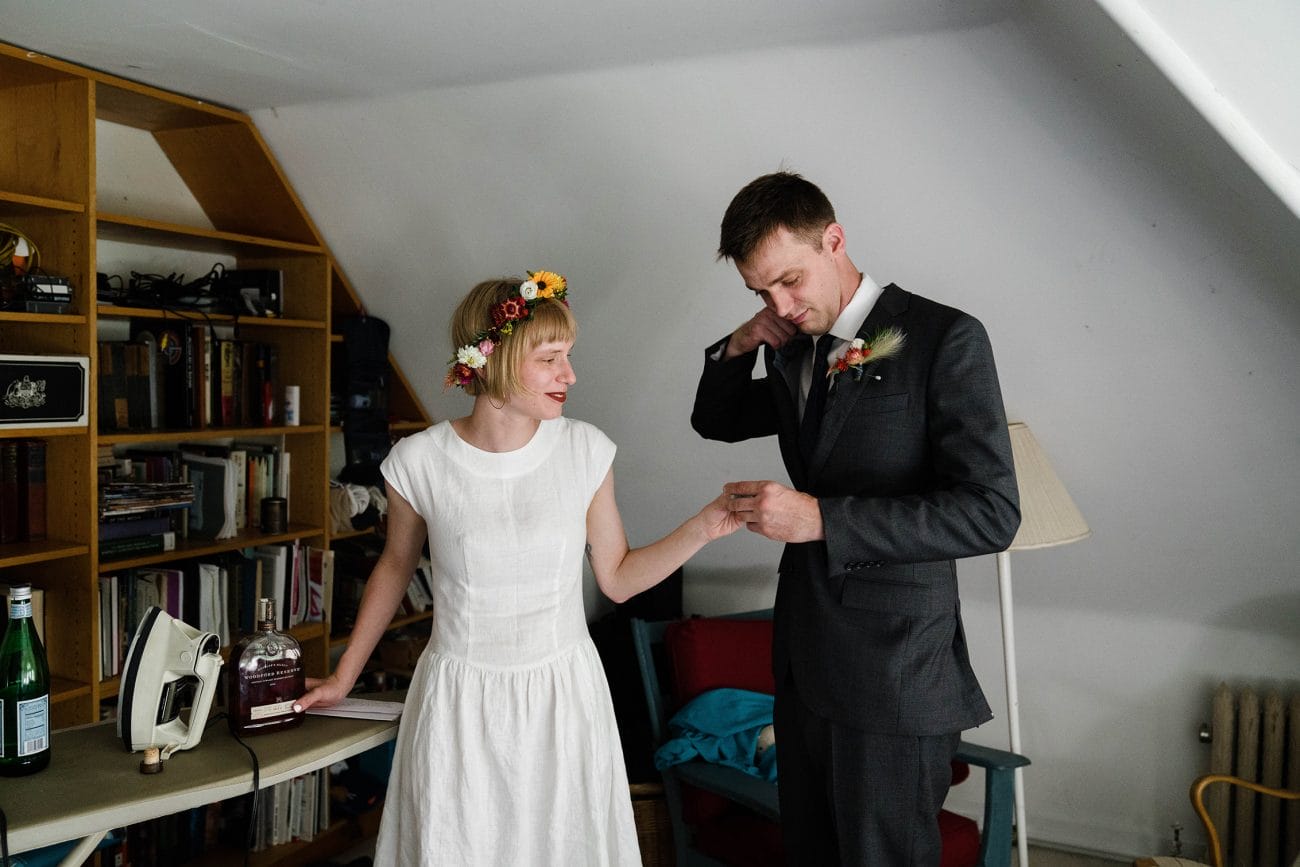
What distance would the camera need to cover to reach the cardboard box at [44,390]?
8.78ft

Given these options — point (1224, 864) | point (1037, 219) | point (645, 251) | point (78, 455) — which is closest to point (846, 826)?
point (1037, 219)

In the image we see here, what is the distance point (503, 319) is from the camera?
6.54ft

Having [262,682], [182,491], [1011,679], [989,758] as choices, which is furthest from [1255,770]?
[182,491]

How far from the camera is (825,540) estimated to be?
5.81ft

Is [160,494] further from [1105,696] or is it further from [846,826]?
[1105,696]

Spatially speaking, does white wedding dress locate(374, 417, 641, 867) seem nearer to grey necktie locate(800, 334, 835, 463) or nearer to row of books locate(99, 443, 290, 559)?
grey necktie locate(800, 334, 835, 463)

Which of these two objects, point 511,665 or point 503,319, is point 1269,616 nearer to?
point 511,665

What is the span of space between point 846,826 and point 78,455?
2.25 metres

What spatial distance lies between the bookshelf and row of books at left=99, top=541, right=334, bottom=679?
61 mm

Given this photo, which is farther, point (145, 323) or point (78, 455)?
point (145, 323)

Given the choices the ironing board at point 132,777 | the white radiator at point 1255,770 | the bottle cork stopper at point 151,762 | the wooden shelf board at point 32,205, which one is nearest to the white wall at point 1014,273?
the white radiator at point 1255,770

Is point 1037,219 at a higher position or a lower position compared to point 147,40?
lower

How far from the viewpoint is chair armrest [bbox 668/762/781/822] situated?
2.48m

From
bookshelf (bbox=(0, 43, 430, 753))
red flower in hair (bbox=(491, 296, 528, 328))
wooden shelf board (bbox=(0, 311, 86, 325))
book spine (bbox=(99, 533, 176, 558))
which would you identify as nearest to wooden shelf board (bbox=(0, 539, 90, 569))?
bookshelf (bbox=(0, 43, 430, 753))
